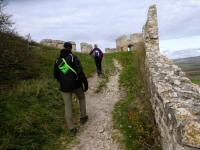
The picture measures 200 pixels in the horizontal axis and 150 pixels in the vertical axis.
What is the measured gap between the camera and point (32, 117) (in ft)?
30.0

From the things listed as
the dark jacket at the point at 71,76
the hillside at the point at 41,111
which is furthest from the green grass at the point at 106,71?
the dark jacket at the point at 71,76

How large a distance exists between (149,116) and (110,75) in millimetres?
8264

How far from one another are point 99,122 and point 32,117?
1803 millimetres

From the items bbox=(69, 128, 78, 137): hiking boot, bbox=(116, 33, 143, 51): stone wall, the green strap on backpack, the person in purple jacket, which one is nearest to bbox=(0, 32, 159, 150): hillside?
bbox=(69, 128, 78, 137): hiking boot

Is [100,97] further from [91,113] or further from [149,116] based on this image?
[149,116]

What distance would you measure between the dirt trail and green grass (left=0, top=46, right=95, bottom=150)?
1.48 ft

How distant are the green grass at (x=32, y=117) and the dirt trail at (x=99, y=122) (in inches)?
17.8

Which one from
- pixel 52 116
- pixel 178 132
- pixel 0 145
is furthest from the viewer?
pixel 52 116

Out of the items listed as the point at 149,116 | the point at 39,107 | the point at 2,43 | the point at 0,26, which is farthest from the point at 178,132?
the point at 0,26

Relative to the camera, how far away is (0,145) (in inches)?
308

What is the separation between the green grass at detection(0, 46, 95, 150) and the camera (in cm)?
834

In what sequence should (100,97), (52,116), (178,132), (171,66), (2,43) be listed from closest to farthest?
(178,132)
(171,66)
(52,116)
(2,43)
(100,97)

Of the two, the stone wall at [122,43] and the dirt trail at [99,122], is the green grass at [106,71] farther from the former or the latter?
the stone wall at [122,43]

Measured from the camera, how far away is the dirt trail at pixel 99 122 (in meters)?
8.46
